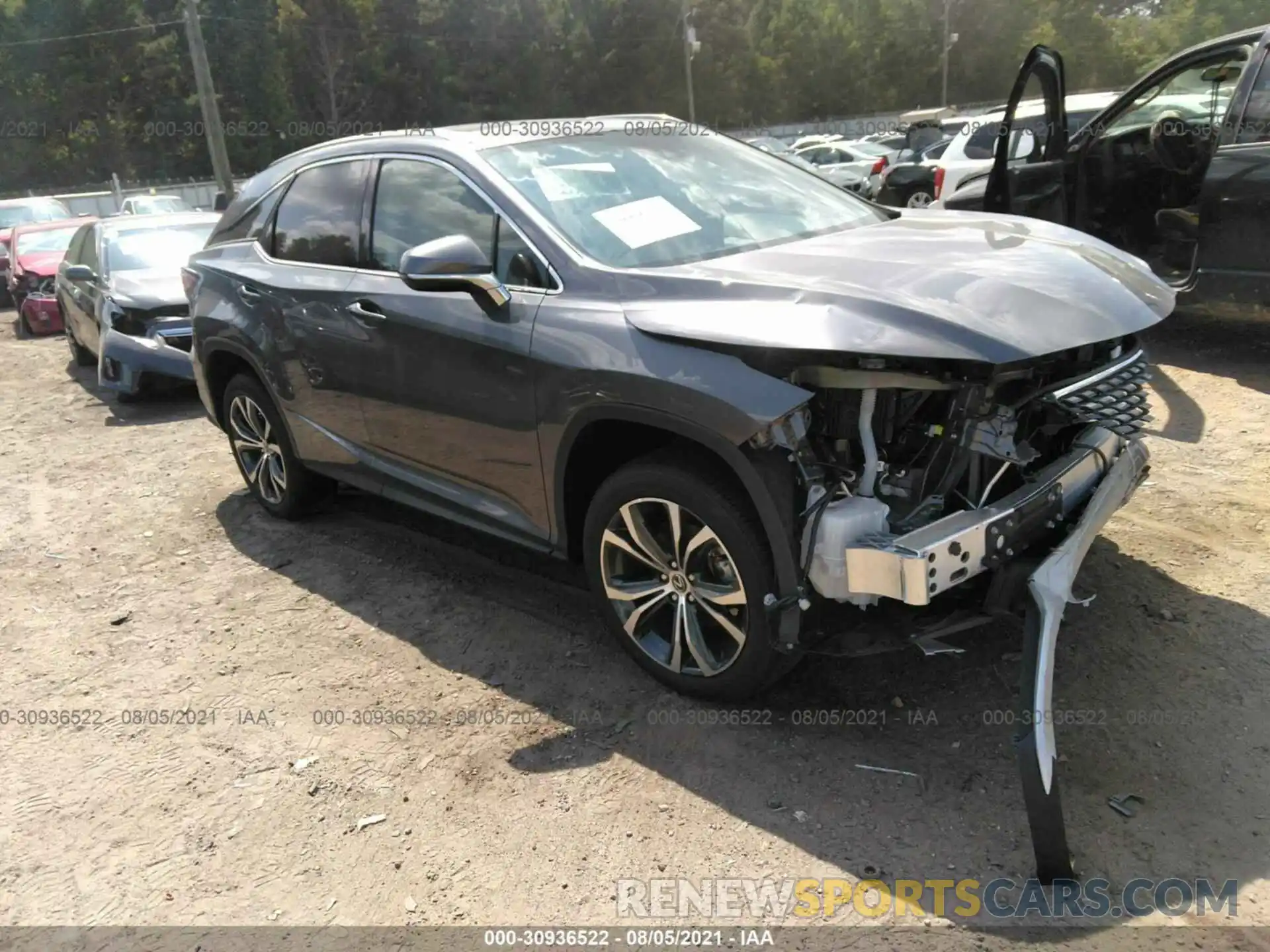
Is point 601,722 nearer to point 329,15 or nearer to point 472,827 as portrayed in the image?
point 472,827

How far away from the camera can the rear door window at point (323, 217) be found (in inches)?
167

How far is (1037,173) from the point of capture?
698cm

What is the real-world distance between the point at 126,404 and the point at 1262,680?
8610 millimetres

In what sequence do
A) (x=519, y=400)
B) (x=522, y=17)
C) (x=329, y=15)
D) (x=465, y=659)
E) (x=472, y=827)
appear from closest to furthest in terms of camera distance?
(x=472, y=827), (x=519, y=400), (x=465, y=659), (x=329, y=15), (x=522, y=17)

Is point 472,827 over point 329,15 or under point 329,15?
under

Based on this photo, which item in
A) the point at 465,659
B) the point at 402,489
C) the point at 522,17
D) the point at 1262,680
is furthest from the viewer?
the point at 522,17

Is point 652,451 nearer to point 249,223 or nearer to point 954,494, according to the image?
point 954,494

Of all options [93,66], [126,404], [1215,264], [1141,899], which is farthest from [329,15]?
[1141,899]

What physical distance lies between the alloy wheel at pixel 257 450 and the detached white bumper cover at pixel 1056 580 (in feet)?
12.5

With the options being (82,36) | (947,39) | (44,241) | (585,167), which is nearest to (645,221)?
(585,167)

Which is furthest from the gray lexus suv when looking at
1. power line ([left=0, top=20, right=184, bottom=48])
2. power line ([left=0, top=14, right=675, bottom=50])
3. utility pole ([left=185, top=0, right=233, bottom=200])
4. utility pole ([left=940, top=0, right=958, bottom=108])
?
utility pole ([left=940, top=0, right=958, bottom=108])

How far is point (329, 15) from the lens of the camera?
53000 mm

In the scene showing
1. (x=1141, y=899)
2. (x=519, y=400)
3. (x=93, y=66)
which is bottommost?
(x=1141, y=899)

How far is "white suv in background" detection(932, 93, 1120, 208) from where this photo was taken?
786 cm
